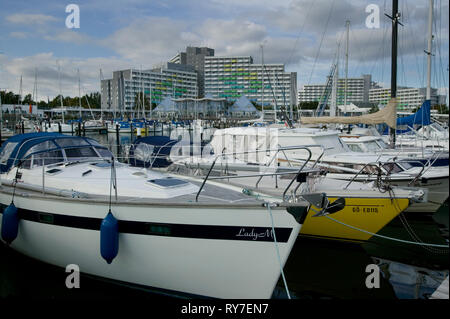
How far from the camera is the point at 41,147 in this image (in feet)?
25.1

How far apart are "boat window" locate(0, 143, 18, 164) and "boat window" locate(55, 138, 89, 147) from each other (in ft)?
3.35

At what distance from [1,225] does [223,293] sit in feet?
14.8

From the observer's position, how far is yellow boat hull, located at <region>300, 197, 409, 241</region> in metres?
7.72

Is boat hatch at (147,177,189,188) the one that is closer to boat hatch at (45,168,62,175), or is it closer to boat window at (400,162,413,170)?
boat hatch at (45,168,62,175)

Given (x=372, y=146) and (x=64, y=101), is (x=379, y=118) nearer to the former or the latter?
(x=372, y=146)

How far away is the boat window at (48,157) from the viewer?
7.50m

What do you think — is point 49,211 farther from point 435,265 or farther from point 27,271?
point 435,265

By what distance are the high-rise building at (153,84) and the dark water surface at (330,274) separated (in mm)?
108572

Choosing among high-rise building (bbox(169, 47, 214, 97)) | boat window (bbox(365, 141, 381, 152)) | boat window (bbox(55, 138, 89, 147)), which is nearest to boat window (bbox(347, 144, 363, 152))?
boat window (bbox(365, 141, 381, 152))

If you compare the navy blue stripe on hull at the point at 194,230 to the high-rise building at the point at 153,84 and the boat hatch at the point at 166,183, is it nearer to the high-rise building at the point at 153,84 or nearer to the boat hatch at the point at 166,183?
the boat hatch at the point at 166,183

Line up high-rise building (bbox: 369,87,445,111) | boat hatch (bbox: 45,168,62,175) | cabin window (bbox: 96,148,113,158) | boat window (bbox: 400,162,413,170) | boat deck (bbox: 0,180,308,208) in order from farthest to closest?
1. high-rise building (bbox: 369,87,445,111)
2. boat window (bbox: 400,162,413,170)
3. cabin window (bbox: 96,148,113,158)
4. boat hatch (bbox: 45,168,62,175)
5. boat deck (bbox: 0,180,308,208)

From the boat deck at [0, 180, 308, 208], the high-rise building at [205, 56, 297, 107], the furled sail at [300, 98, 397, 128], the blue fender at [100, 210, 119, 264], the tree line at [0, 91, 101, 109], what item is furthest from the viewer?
the high-rise building at [205, 56, 297, 107]

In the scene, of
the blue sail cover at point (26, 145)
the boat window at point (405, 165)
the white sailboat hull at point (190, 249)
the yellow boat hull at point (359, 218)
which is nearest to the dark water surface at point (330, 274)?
the yellow boat hull at point (359, 218)

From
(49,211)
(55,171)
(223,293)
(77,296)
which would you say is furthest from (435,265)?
(55,171)
